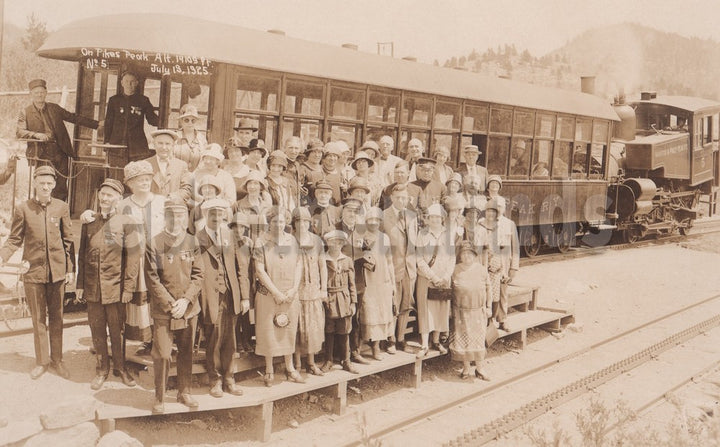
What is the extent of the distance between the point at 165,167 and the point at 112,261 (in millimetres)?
1246

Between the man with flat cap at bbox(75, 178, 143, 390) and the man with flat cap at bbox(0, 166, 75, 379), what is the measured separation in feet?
1.00

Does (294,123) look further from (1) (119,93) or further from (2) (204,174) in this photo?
(2) (204,174)

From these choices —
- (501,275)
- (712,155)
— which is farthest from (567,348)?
(712,155)

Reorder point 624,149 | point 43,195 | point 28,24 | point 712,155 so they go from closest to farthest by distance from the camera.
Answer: point 43,195 < point 624,149 < point 712,155 < point 28,24

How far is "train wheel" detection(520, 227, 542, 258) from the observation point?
14.0 m

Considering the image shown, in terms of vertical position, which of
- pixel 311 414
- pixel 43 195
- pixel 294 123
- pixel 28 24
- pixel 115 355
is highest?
pixel 28 24

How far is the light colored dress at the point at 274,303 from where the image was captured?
227 inches

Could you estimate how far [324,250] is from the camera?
6.27 m

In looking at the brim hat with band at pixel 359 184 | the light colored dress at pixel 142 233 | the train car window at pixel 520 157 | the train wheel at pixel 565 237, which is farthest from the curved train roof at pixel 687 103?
the light colored dress at pixel 142 233

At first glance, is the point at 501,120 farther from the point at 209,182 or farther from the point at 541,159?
the point at 209,182

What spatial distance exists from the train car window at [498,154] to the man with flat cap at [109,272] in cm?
822

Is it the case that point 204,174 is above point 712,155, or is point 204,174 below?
below

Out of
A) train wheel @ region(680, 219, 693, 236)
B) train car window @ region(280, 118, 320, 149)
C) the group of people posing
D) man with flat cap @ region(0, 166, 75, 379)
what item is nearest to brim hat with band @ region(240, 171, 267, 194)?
the group of people posing

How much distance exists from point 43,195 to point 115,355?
145cm
